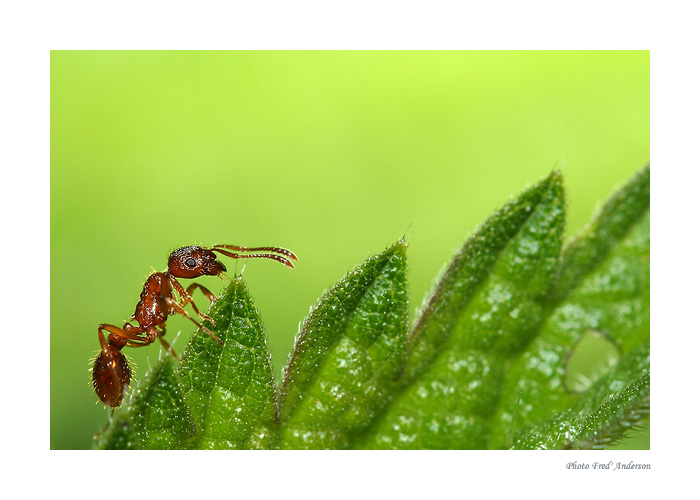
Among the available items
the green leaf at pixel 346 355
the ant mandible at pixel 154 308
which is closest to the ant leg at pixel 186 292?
the ant mandible at pixel 154 308

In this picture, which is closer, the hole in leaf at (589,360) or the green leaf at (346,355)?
the green leaf at (346,355)

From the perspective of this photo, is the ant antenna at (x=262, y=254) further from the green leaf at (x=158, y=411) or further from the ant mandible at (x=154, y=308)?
the green leaf at (x=158, y=411)

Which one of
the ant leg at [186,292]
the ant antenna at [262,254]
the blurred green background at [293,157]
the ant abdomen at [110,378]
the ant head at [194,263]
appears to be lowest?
the ant abdomen at [110,378]

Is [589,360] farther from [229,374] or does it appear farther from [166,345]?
[166,345]
